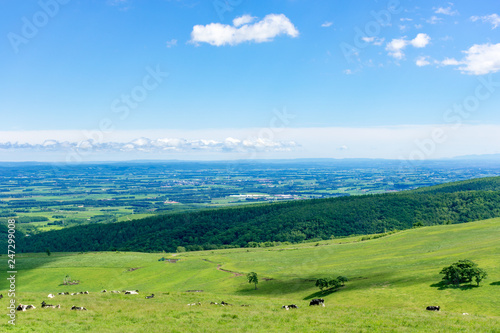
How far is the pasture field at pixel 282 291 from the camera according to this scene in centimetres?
3036

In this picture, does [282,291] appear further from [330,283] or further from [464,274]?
[464,274]

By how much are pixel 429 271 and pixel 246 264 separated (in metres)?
49.8

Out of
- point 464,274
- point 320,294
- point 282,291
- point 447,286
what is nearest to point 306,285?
point 282,291

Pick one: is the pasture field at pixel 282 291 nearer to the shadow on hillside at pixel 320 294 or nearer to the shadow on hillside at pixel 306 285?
the shadow on hillside at pixel 306 285

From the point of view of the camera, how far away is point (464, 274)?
4741 cm

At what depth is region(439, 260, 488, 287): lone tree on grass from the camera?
4669cm

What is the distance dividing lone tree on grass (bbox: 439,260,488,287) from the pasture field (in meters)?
1.78

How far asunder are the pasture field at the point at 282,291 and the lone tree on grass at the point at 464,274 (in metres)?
1.78

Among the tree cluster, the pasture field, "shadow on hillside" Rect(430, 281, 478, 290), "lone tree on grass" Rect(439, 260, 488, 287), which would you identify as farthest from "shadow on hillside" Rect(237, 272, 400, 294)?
"lone tree on grass" Rect(439, 260, 488, 287)

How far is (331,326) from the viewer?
29.3 metres

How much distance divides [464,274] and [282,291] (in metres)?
28.0

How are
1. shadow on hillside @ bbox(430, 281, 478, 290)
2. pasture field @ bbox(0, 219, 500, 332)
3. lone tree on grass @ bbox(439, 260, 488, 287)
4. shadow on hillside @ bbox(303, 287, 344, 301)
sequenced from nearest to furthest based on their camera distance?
pasture field @ bbox(0, 219, 500, 332)
shadow on hillside @ bbox(430, 281, 478, 290)
lone tree on grass @ bbox(439, 260, 488, 287)
shadow on hillside @ bbox(303, 287, 344, 301)

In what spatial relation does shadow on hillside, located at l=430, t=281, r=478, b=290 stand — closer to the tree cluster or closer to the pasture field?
the pasture field

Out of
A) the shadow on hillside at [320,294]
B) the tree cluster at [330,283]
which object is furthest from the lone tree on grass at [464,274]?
the shadow on hillside at [320,294]
